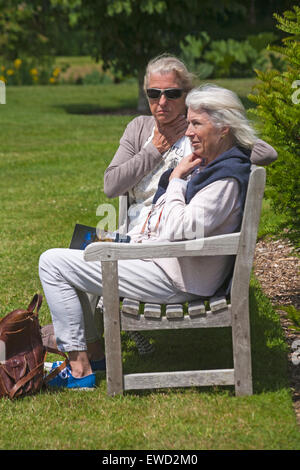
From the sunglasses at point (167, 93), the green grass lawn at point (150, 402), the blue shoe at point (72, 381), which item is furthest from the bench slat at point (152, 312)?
the sunglasses at point (167, 93)

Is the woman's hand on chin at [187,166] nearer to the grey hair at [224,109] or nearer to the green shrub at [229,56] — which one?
the grey hair at [224,109]

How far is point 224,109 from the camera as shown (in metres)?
3.79

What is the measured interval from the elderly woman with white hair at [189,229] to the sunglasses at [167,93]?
1.72 ft

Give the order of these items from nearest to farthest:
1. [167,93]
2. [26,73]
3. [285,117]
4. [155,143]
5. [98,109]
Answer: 1. [167,93]
2. [155,143]
3. [285,117]
4. [98,109]
5. [26,73]

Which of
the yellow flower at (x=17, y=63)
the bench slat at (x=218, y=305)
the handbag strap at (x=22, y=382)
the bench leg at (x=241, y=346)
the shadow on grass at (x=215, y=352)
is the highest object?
the bench slat at (x=218, y=305)

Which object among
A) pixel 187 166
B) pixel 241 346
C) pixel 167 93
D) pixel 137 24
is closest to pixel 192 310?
pixel 241 346

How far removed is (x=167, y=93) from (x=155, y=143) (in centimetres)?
31

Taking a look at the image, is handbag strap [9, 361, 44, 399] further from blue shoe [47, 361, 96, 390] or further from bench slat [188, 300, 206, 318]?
bench slat [188, 300, 206, 318]

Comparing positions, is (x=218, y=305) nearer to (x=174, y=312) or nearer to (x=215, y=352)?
(x=174, y=312)

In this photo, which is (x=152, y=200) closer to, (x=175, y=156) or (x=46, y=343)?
(x=175, y=156)

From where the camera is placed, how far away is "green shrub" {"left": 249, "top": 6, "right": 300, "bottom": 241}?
4723 mm

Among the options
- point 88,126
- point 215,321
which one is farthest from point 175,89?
→ point 88,126

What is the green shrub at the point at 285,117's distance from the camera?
472 centimetres
